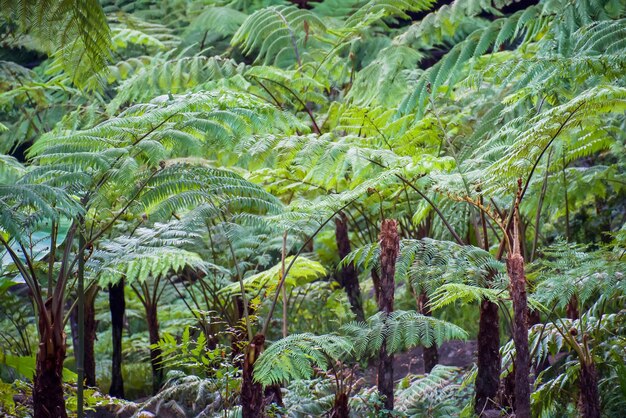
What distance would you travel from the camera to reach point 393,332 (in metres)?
2.70

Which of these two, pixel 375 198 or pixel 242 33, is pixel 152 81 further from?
pixel 375 198

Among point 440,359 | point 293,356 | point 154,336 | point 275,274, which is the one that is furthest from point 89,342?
point 440,359

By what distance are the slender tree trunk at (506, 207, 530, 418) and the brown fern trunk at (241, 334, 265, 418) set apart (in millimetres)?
894

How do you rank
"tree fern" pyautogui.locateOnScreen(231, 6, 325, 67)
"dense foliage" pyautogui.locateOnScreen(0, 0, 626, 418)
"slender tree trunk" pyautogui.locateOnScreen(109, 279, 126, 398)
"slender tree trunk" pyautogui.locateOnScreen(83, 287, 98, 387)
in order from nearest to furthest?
"dense foliage" pyautogui.locateOnScreen(0, 0, 626, 418), "slender tree trunk" pyautogui.locateOnScreen(83, 287, 98, 387), "slender tree trunk" pyautogui.locateOnScreen(109, 279, 126, 398), "tree fern" pyautogui.locateOnScreen(231, 6, 325, 67)

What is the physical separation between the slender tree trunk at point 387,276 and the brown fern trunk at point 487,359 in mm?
364

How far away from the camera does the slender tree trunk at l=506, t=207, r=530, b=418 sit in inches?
87.6

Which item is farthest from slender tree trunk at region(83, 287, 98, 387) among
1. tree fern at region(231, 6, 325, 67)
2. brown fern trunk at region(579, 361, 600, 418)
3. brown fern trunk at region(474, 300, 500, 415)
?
brown fern trunk at region(579, 361, 600, 418)

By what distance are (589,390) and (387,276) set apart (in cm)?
81

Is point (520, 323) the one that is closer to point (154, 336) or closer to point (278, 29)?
point (154, 336)

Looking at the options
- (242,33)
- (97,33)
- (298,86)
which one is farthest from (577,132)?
(242,33)

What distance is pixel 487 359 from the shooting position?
2871mm

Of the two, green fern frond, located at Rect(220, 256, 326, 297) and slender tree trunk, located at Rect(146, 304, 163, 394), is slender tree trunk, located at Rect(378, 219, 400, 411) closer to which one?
green fern frond, located at Rect(220, 256, 326, 297)

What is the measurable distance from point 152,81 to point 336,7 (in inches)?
107

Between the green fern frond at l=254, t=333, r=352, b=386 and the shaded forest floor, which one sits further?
the shaded forest floor
